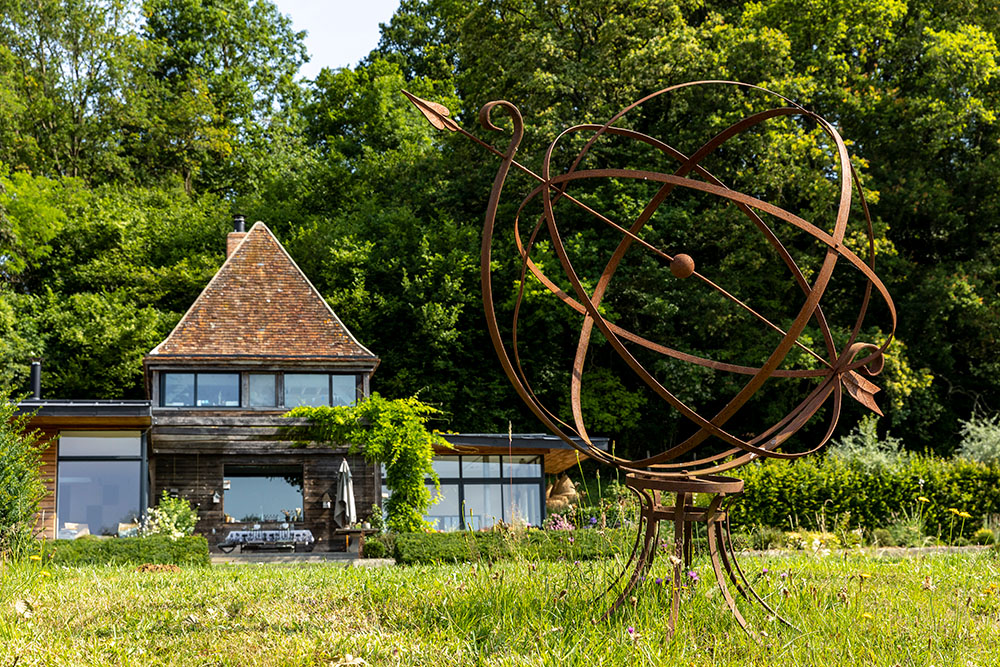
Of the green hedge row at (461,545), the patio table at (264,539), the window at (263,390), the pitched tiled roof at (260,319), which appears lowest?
the patio table at (264,539)

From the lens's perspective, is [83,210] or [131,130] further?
[131,130]

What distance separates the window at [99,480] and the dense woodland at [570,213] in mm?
5126

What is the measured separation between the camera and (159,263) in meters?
25.7

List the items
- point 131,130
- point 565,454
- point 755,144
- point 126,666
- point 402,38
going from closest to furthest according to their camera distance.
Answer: point 126,666
point 565,454
point 755,144
point 131,130
point 402,38

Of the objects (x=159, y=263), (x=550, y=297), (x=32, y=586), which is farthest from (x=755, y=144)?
(x=32, y=586)

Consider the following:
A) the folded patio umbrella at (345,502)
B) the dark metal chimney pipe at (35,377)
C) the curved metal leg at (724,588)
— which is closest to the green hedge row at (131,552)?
the folded patio umbrella at (345,502)

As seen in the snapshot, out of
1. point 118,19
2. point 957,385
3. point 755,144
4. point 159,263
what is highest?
Answer: point 118,19

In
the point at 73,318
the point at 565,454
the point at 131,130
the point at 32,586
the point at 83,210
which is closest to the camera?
the point at 32,586

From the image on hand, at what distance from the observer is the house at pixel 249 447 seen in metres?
16.8

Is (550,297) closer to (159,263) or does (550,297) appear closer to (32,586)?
(159,263)

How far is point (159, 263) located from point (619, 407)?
45.9 feet

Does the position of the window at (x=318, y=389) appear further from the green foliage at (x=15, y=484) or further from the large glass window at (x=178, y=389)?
the green foliage at (x=15, y=484)

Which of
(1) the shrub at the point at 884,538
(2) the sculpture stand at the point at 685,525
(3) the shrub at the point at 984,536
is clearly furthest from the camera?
(1) the shrub at the point at 884,538

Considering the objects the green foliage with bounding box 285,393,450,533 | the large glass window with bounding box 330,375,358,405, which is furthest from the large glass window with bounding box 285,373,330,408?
the green foliage with bounding box 285,393,450,533
